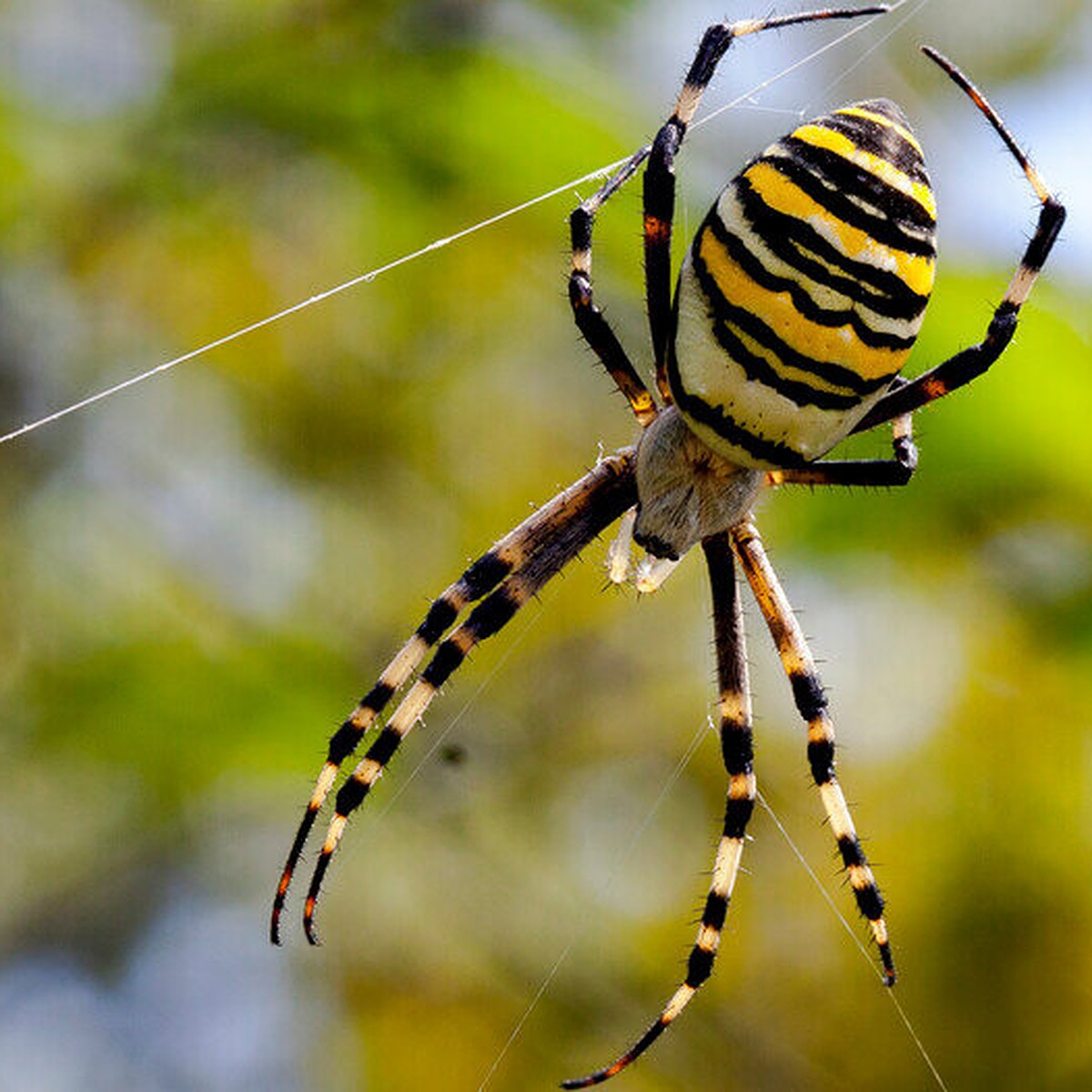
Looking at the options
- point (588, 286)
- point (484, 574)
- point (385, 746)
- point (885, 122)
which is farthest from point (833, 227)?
point (385, 746)

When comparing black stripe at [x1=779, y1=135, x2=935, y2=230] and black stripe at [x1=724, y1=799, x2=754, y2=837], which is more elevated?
black stripe at [x1=779, y1=135, x2=935, y2=230]

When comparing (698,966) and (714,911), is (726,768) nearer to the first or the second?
(714,911)

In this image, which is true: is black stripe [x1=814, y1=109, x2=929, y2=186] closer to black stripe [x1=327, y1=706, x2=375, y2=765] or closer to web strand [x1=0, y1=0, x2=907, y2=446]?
web strand [x1=0, y1=0, x2=907, y2=446]

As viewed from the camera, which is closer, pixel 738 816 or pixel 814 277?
pixel 814 277

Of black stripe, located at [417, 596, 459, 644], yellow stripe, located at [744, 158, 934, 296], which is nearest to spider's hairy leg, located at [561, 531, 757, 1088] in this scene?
black stripe, located at [417, 596, 459, 644]

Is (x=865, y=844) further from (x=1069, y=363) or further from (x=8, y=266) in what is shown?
(x=8, y=266)

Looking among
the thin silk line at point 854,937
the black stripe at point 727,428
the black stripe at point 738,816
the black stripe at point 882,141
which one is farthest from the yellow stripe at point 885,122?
the thin silk line at point 854,937

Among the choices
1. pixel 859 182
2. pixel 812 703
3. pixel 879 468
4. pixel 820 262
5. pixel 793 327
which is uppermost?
pixel 859 182
